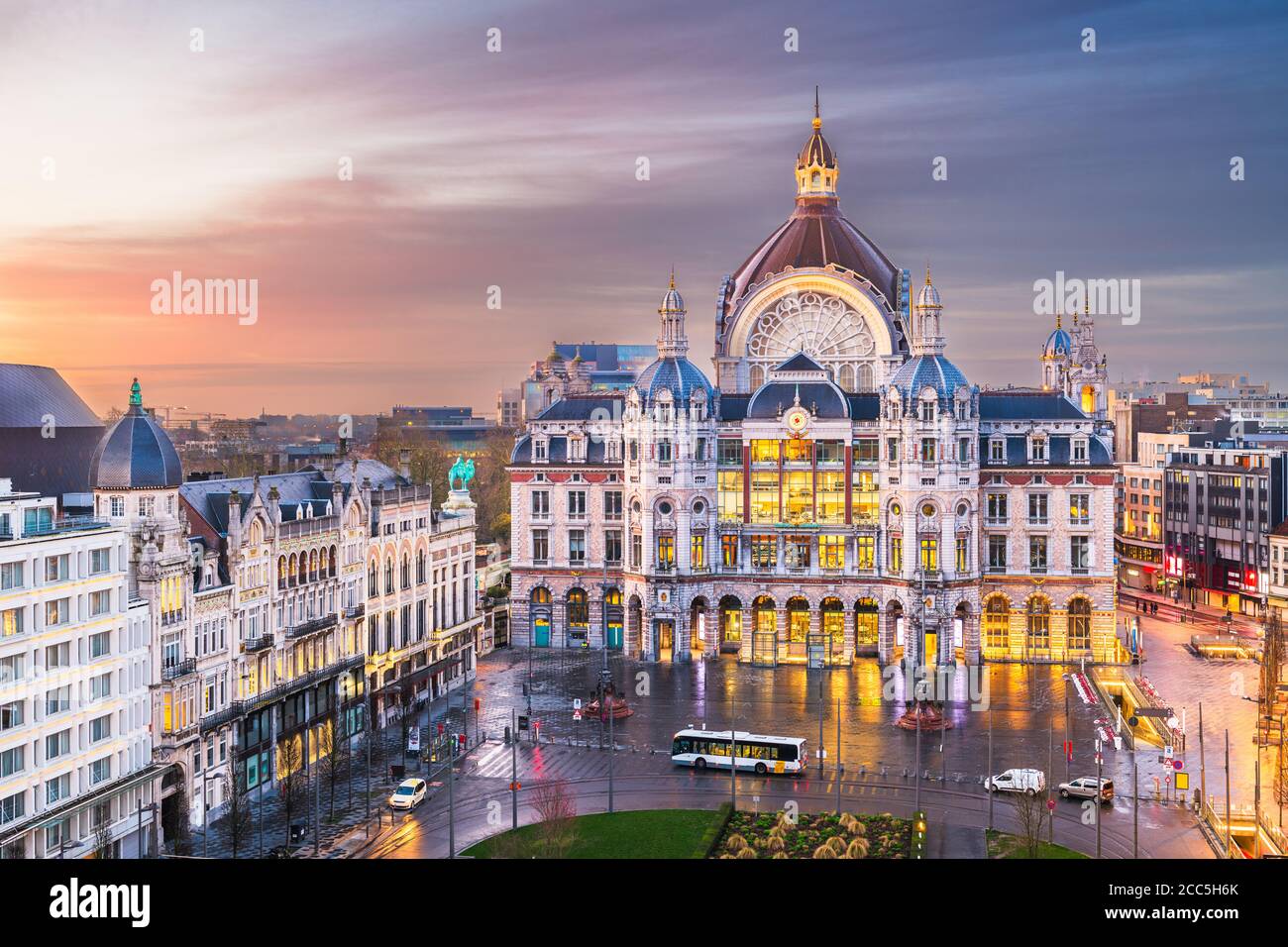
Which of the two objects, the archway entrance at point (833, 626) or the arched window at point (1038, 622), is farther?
the archway entrance at point (833, 626)

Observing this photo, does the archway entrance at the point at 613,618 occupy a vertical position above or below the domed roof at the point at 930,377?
below

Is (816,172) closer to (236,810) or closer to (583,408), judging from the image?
(583,408)

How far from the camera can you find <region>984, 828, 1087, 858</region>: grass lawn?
5509 centimetres

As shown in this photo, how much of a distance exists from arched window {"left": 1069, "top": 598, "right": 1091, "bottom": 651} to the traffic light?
161ft

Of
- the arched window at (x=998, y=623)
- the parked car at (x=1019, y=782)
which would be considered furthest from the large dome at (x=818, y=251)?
the parked car at (x=1019, y=782)

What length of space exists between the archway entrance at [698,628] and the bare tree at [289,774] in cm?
4265

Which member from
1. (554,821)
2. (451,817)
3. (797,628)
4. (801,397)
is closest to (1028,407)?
(801,397)

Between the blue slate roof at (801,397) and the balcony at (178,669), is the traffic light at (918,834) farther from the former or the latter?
the blue slate roof at (801,397)

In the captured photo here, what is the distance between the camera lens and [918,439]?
10400 cm

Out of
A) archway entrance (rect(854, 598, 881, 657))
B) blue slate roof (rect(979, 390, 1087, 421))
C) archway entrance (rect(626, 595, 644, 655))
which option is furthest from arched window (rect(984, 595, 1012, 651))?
archway entrance (rect(626, 595, 644, 655))

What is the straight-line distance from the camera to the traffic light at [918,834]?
55938 millimetres

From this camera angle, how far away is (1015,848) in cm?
5597

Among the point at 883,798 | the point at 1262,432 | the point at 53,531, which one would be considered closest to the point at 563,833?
the point at 883,798
